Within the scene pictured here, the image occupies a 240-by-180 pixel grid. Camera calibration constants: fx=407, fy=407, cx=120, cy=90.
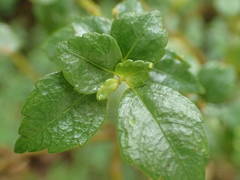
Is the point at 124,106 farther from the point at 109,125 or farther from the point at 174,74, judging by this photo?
the point at 109,125

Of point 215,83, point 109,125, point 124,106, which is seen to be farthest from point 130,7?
point 109,125

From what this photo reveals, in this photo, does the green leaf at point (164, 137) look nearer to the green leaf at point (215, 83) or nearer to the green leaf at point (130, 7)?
the green leaf at point (130, 7)

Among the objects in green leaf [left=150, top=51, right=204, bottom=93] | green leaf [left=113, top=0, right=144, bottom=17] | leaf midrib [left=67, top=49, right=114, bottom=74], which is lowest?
green leaf [left=150, top=51, right=204, bottom=93]

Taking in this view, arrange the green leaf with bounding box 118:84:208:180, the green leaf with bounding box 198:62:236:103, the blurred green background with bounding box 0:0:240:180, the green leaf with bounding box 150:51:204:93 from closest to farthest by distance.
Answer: the green leaf with bounding box 118:84:208:180
the green leaf with bounding box 150:51:204:93
the green leaf with bounding box 198:62:236:103
the blurred green background with bounding box 0:0:240:180

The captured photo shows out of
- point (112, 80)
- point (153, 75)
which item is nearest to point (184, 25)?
point (153, 75)

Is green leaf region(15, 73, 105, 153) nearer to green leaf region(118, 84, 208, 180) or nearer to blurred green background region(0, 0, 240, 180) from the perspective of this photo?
green leaf region(118, 84, 208, 180)

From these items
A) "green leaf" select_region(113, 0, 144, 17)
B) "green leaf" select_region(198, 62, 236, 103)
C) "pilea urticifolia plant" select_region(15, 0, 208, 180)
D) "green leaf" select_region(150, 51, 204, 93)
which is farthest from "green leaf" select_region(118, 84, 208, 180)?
"green leaf" select_region(198, 62, 236, 103)
